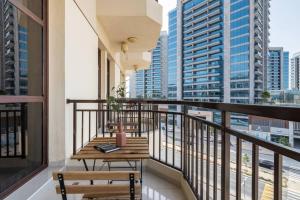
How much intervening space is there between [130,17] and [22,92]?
311 cm

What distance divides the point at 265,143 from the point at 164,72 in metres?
22.1

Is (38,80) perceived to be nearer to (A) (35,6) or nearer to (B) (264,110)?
(A) (35,6)

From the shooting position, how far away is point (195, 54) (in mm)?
35188

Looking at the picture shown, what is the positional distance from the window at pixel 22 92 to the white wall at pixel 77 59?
0.34m

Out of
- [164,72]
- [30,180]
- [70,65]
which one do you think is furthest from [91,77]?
[164,72]

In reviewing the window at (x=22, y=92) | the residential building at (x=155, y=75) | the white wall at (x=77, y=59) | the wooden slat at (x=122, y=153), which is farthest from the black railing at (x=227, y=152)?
the residential building at (x=155, y=75)

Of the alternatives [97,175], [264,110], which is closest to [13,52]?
[97,175]

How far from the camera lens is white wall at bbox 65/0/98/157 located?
10.0 ft

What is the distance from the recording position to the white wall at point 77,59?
10.0 feet

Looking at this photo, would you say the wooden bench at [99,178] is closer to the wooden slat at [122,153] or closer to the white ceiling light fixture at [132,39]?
the wooden slat at [122,153]

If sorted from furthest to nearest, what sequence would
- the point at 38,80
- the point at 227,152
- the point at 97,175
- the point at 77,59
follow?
the point at 77,59, the point at 38,80, the point at 227,152, the point at 97,175

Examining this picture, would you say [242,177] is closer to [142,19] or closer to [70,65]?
[70,65]

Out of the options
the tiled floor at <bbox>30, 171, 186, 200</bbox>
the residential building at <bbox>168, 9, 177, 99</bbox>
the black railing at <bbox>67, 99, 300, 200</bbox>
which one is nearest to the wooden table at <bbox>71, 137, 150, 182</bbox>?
the black railing at <bbox>67, 99, 300, 200</bbox>

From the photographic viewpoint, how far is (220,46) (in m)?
33.0
